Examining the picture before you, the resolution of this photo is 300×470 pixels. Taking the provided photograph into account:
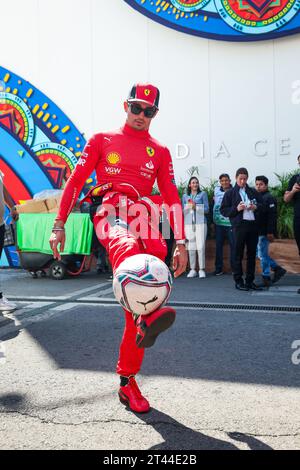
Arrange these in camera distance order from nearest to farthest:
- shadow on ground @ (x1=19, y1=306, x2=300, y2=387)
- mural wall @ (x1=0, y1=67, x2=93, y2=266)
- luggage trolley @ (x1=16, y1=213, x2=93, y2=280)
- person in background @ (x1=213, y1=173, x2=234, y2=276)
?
shadow on ground @ (x1=19, y1=306, x2=300, y2=387), luggage trolley @ (x1=16, y1=213, x2=93, y2=280), person in background @ (x1=213, y1=173, x2=234, y2=276), mural wall @ (x1=0, y1=67, x2=93, y2=266)

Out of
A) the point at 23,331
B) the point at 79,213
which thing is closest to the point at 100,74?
the point at 79,213

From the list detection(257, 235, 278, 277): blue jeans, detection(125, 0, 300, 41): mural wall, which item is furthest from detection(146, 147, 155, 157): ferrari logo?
detection(125, 0, 300, 41): mural wall

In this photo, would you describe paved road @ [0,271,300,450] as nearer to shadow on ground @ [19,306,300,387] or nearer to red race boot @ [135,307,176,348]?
shadow on ground @ [19,306,300,387]

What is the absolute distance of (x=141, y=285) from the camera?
2473mm

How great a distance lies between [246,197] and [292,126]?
3865 mm

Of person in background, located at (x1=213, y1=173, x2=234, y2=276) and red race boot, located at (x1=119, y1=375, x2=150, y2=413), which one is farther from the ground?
person in background, located at (x1=213, y1=173, x2=234, y2=276)

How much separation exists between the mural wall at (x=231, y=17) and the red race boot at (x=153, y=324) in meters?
9.53

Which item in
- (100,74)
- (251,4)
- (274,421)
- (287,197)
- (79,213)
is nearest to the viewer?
(274,421)

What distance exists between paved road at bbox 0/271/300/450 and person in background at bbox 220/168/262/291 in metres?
1.49

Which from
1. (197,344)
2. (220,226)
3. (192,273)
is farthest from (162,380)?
(220,226)

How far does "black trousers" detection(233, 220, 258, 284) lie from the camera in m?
7.44

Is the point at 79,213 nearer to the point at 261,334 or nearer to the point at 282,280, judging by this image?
the point at 282,280

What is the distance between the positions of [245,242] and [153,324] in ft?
17.5

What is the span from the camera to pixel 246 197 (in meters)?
7.53
